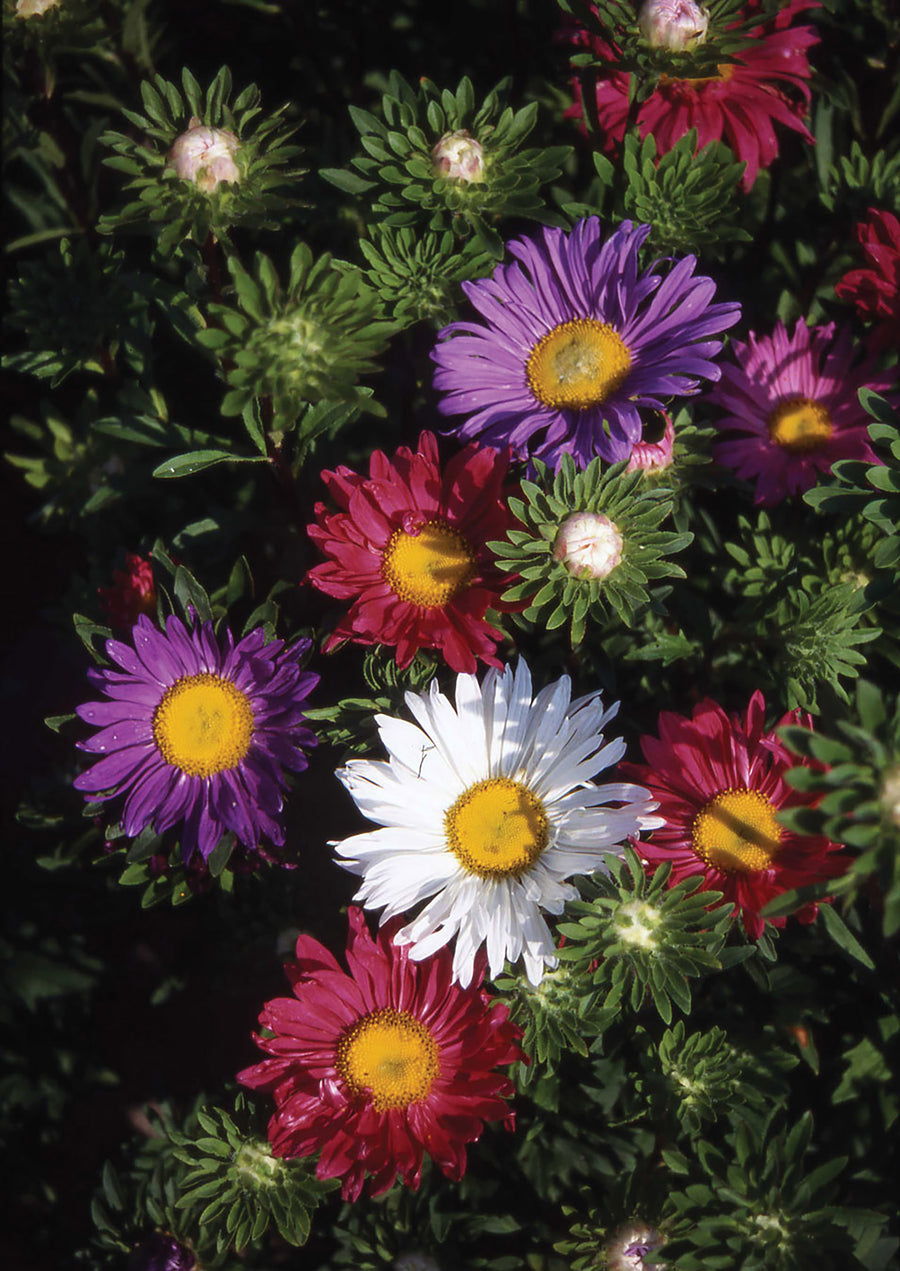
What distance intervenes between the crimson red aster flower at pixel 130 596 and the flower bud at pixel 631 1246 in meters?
1.32

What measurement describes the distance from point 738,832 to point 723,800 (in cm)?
6

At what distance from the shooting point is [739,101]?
6.58 feet

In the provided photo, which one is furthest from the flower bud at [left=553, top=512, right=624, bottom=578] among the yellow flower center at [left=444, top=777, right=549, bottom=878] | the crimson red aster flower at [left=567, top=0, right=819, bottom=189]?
the crimson red aster flower at [left=567, top=0, right=819, bottom=189]

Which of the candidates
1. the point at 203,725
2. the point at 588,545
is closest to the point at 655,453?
the point at 588,545

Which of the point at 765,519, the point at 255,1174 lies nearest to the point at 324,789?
the point at 255,1174

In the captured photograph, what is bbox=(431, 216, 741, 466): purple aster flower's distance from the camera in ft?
5.61

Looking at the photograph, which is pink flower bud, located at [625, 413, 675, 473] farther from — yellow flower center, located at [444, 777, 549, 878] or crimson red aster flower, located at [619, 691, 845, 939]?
yellow flower center, located at [444, 777, 549, 878]

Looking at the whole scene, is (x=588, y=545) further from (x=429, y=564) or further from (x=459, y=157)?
(x=459, y=157)

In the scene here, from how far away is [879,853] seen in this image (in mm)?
1174

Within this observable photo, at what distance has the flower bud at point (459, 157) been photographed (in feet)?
5.61

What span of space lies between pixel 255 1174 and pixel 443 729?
0.78 meters

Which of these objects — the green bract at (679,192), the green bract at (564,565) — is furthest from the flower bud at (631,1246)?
the green bract at (679,192)

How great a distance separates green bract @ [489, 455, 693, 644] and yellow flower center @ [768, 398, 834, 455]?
0.50 m

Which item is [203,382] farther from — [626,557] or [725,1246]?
[725,1246]
